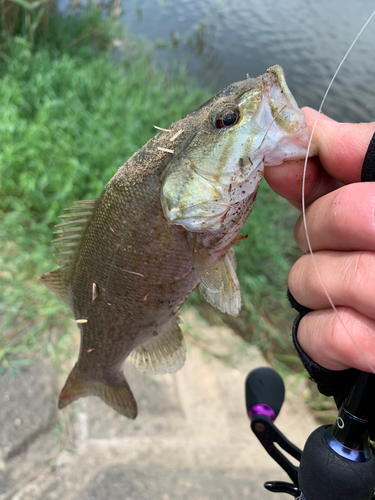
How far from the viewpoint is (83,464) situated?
6.89ft

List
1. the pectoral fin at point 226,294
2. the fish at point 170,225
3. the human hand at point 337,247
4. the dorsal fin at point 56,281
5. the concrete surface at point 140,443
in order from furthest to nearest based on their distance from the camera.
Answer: the concrete surface at point 140,443 < the dorsal fin at point 56,281 < the pectoral fin at point 226,294 < the fish at point 170,225 < the human hand at point 337,247

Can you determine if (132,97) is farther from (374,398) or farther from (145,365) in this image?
(374,398)

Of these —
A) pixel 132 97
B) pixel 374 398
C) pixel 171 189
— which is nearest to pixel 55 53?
pixel 132 97

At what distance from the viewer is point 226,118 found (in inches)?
46.2

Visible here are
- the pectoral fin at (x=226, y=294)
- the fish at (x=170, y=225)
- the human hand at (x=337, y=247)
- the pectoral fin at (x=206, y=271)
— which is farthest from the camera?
the pectoral fin at (x=226, y=294)

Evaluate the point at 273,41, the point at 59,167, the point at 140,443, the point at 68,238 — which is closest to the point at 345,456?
the point at 68,238

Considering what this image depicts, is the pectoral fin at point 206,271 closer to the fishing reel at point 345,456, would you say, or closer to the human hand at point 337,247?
the human hand at point 337,247

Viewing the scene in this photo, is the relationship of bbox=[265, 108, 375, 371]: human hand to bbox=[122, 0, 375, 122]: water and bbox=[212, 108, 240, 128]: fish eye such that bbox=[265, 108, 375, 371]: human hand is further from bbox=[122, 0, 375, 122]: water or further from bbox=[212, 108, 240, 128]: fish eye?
bbox=[122, 0, 375, 122]: water

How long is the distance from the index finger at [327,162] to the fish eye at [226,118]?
20 cm

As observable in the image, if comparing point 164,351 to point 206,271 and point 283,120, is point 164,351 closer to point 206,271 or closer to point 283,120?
point 206,271

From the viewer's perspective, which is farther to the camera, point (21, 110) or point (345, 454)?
point (21, 110)

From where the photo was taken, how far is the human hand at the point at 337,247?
1029mm

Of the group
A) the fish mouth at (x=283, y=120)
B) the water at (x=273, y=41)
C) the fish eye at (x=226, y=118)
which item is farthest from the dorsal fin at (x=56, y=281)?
the water at (x=273, y=41)

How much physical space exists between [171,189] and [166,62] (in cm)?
713
